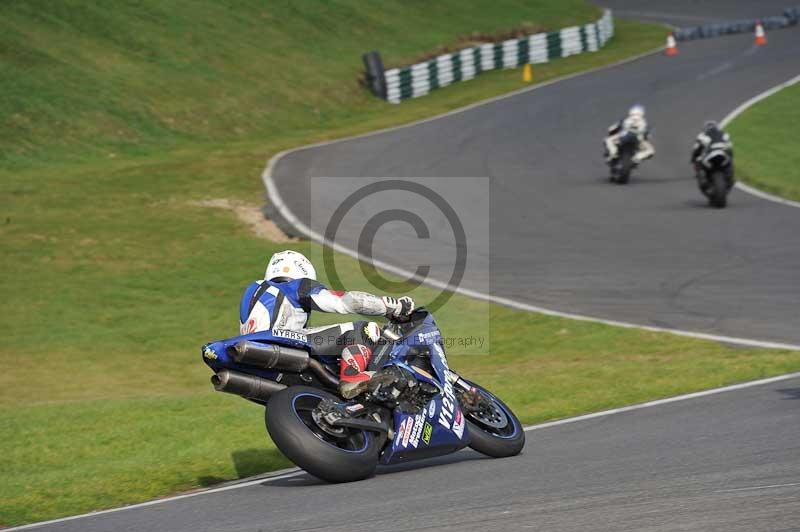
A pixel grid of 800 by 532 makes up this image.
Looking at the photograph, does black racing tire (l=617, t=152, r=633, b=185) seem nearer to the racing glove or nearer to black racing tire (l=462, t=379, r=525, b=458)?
black racing tire (l=462, t=379, r=525, b=458)

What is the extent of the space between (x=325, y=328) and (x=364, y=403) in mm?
608

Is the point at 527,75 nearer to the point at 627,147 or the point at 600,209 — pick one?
the point at 627,147

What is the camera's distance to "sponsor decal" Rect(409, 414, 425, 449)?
8219 millimetres

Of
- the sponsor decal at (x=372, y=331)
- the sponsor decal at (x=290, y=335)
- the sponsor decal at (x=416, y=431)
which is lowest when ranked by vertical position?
the sponsor decal at (x=416, y=431)

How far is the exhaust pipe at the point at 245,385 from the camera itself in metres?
7.80

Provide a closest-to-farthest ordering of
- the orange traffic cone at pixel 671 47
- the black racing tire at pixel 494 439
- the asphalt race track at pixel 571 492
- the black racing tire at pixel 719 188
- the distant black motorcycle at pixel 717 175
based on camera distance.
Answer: the asphalt race track at pixel 571 492 < the black racing tire at pixel 494 439 < the distant black motorcycle at pixel 717 175 < the black racing tire at pixel 719 188 < the orange traffic cone at pixel 671 47

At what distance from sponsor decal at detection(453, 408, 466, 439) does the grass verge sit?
16861mm

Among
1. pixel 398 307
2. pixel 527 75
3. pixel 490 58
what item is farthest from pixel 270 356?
pixel 490 58

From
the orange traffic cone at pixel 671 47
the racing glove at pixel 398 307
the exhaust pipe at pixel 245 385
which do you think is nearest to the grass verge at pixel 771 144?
the orange traffic cone at pixel 671 47

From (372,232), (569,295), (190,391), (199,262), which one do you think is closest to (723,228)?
(569,295)

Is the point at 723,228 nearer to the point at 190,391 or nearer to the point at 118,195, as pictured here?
the point at 190,391

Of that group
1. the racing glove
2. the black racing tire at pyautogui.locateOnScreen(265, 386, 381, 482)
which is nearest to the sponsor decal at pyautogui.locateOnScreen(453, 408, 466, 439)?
the black racing tire at pyautogui.locateOnScreen(265, 386, 381, 482)

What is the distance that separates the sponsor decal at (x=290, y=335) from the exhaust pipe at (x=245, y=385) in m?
0.33

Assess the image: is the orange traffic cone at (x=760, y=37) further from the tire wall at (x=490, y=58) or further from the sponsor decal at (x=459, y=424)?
the sponsor decal at (x=459, y=424)
